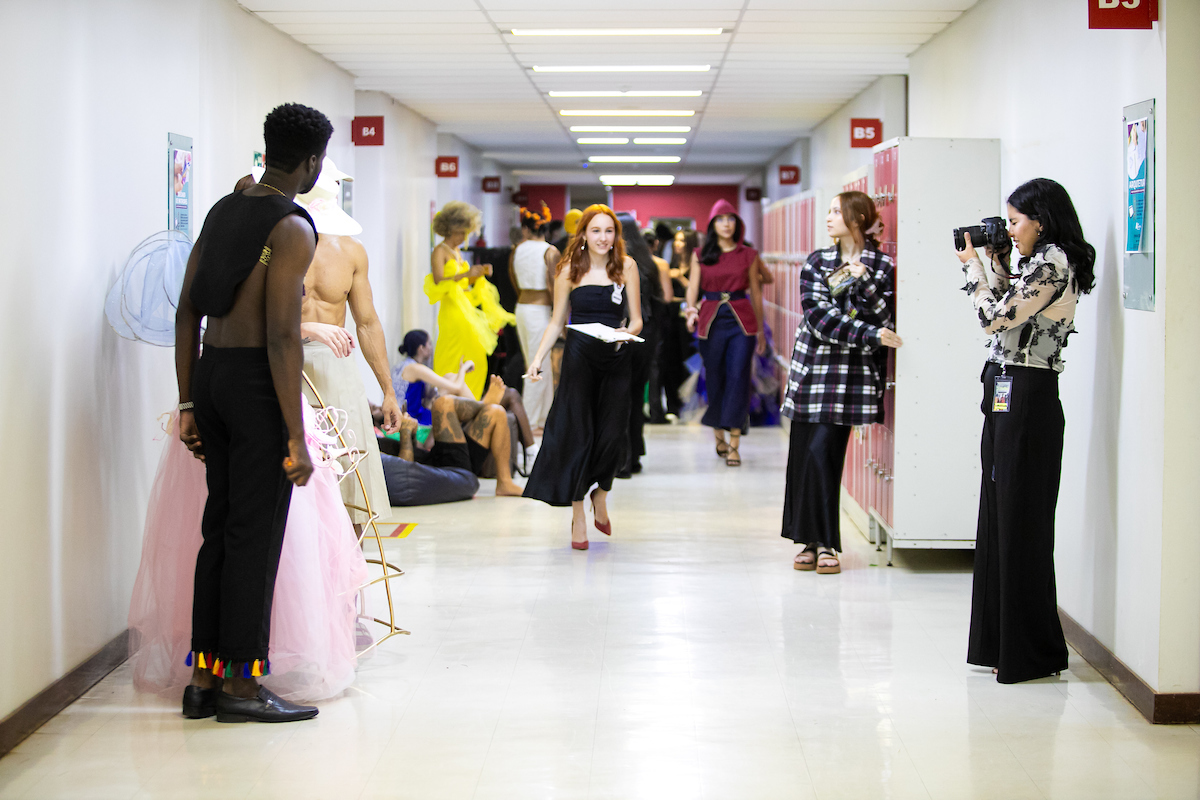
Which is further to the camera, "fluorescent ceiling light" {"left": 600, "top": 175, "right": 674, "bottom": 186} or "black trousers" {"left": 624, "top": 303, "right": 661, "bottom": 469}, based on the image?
"fluorescent ceiling light" {"left": 600, "top": 175, "right": 674, "bottom": 186}

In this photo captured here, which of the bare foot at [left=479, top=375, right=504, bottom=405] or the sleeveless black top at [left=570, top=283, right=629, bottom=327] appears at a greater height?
the sleeveless black top at [left=570, top=283, right=629, bottom=327]

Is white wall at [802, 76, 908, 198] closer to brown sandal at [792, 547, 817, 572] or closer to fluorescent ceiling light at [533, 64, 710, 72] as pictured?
fluorescent ceiling light at [533, 64, 710, 72]

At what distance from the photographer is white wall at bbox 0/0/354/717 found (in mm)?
3324

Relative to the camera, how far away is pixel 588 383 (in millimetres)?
5684

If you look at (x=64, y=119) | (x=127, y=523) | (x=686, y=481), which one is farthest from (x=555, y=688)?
(x=686, y=481)

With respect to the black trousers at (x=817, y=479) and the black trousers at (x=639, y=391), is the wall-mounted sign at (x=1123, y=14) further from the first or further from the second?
the black trousers at (x=639, y=391)

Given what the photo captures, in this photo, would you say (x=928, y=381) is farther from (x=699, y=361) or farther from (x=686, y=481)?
(x=699, y=361)

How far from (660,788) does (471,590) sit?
216 cm

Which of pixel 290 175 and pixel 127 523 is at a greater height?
pixel 290 175

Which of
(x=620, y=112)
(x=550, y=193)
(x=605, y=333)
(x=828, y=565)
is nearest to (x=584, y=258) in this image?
(x=605, y=333)

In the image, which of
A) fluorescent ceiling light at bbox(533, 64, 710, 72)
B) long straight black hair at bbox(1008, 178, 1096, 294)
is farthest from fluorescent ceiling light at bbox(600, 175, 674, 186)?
long straight black hair at bbox(1008, 178, 1096, 294)

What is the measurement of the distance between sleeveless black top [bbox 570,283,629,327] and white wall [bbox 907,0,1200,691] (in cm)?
189

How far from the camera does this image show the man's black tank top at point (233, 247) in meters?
3.27

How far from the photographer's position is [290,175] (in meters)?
3.40
